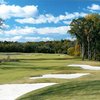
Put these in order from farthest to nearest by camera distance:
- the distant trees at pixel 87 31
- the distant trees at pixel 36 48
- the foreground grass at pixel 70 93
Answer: the distant trees at pixel 36 48 → the distant trees at pixel 87 31 → the foreground grass at pixel 70 93

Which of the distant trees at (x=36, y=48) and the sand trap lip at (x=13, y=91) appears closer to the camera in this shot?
the sand trap lip at (x=13, y=91)

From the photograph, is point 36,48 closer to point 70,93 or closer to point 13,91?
point 13,91

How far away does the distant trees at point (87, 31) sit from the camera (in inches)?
3246

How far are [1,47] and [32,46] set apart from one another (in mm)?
12941

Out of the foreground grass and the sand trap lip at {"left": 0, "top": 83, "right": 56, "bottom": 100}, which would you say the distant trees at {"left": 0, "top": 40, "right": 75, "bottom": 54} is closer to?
the sand trap lip at {"left": 0, "top": 83, "right": 56, "bottom": 100}

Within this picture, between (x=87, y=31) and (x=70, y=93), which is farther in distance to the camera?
(x=87, y=31)

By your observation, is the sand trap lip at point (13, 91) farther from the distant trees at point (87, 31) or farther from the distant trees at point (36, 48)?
the distant trees at point (36, 48)

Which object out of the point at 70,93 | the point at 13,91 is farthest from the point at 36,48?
the point at 70,93

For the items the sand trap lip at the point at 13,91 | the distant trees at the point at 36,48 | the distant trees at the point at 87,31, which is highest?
the distant trees at the point at 87,31

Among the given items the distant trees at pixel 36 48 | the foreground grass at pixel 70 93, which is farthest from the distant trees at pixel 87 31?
the foreground grass at pixel 70 93

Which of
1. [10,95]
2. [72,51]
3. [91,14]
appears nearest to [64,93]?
[10,95]

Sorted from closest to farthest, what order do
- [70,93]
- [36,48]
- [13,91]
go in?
[70,93]
[13,91]
[36,48]

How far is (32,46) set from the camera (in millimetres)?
127125

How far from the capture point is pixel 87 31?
8419cm
